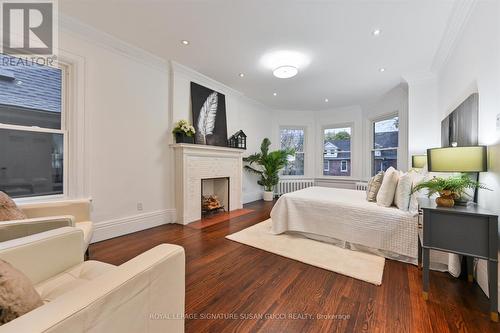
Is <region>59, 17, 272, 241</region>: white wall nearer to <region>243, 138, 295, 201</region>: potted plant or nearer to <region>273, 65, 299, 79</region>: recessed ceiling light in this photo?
<region>273, 65, 299, 79</region>: recessed ceiling light

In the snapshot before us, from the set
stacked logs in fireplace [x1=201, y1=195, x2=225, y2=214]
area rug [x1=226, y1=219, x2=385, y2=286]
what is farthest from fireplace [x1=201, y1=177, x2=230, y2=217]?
area rug [x1=226, y1=219, x2=385, y2=286]

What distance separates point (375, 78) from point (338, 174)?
2.80 m

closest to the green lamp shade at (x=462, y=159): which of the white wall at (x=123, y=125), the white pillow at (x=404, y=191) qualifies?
the white pillow at (x=404, y=191)

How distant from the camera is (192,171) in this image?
3672 millimetres

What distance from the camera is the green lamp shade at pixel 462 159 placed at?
162 centimetres

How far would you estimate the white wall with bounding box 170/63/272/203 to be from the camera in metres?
3.63

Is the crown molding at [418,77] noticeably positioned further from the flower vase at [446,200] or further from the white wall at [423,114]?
the flower vase at [446,200]

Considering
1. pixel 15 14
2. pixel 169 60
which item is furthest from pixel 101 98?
pixel 169 60

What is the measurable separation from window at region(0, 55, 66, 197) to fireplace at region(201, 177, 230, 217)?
85.9 inches

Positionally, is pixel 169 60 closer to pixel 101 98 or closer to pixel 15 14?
pixel 101 98

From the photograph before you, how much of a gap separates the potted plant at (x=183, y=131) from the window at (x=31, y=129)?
4.68 feet

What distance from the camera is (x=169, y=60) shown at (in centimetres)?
342

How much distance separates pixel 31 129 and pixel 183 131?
1.76m

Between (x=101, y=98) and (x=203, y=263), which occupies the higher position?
(x=101, y=98)
